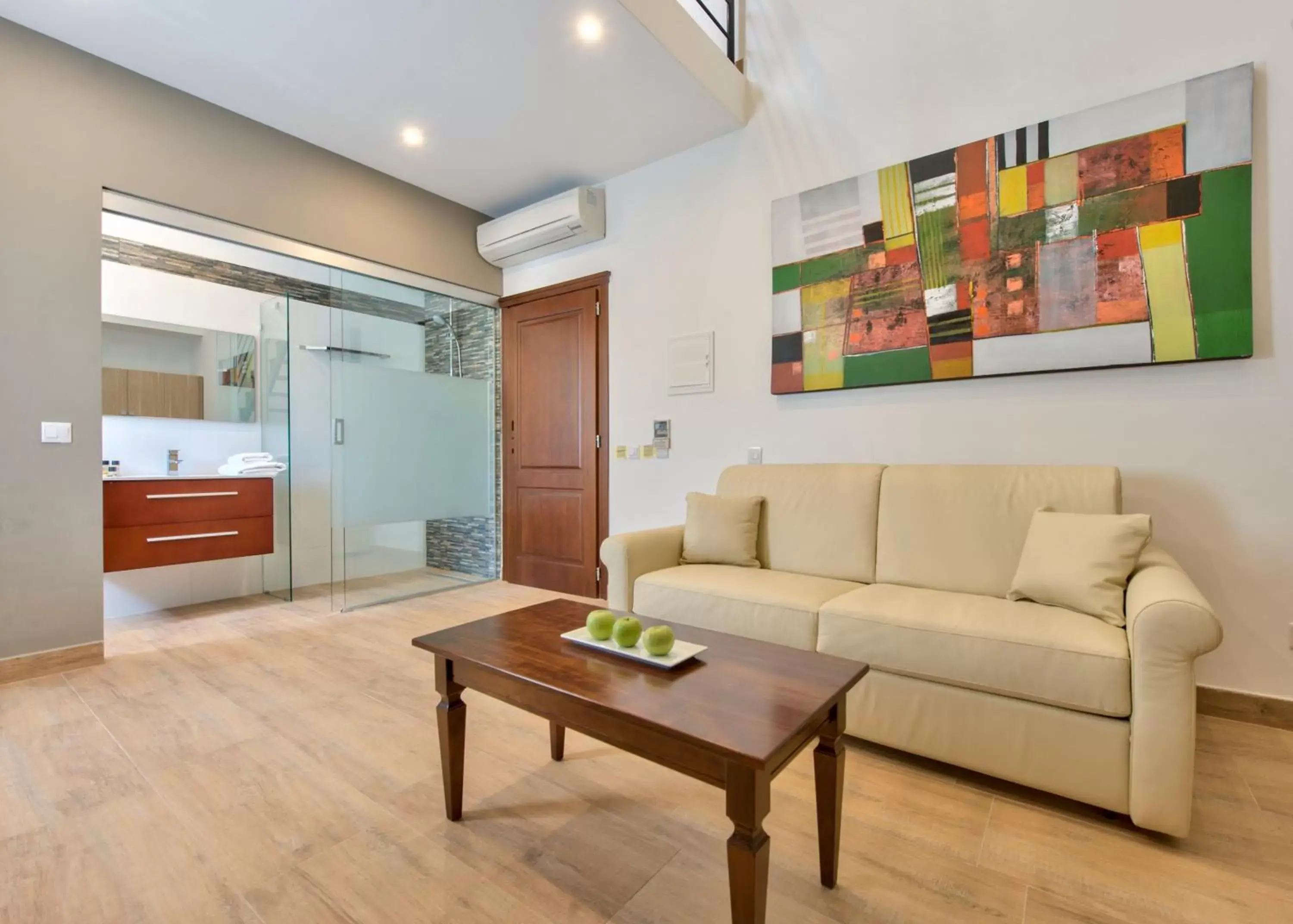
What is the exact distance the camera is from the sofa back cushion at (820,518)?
2.46 meters

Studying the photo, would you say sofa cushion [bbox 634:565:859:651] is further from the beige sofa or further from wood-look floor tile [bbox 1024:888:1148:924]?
wood-look floor tile [bbox 1024:888:1148:924]

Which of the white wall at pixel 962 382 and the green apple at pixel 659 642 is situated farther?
the white wall at pixel 962 382

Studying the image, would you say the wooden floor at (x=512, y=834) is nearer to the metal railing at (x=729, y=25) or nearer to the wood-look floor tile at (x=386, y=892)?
the wood-look floor tile at (x=386, y=892)

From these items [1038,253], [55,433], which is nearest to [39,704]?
[55,433]

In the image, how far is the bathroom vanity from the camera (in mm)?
3109

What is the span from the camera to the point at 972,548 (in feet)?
7.12

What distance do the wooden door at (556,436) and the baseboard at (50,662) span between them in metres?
2.32

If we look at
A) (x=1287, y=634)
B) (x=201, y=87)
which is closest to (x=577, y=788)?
(x=1287, y=634)

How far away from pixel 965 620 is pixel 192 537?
13.3 feet

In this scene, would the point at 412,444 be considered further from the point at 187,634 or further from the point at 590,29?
the point at 590,29

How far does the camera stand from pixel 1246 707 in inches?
80.7

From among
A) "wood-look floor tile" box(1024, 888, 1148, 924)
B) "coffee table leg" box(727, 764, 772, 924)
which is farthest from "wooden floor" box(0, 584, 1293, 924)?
"coffee table leg" box(727, 764, 772, 924)

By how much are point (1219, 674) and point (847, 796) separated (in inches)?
64.0

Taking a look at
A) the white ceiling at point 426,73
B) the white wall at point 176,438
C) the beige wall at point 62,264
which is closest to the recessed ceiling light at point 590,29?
the white ceiling at point 426,73
